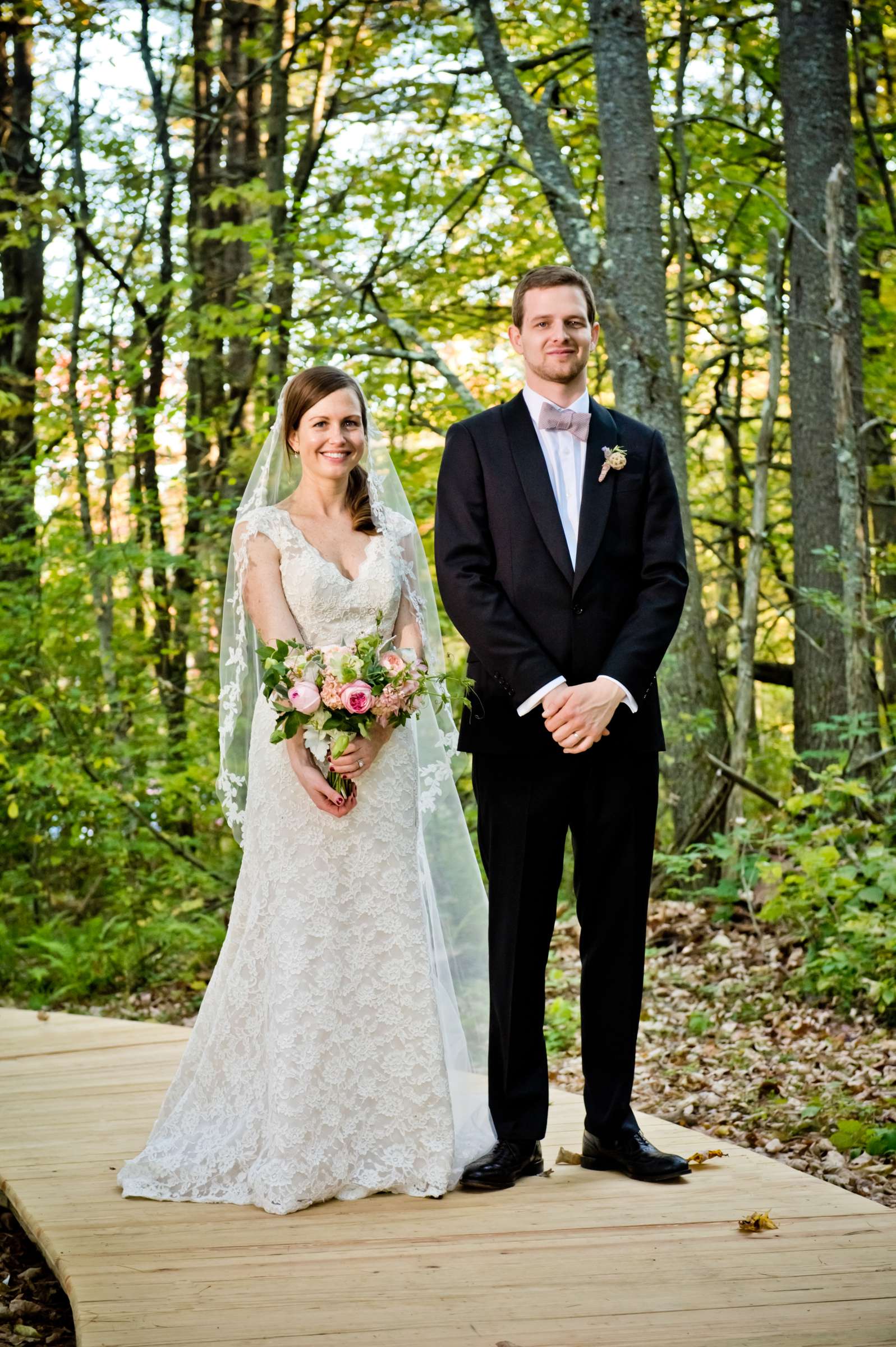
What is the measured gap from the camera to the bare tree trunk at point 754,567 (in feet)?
22.3

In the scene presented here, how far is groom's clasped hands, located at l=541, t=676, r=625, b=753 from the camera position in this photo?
117 inches

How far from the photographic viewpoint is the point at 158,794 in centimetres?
759

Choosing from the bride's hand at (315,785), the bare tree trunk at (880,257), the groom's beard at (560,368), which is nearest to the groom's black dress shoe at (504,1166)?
the bride's hand at (315,785)

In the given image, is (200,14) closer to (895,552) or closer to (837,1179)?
(895,552)

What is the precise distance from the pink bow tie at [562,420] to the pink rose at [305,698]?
2.88 ft

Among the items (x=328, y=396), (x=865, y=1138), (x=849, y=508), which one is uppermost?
(x=328, y=396)

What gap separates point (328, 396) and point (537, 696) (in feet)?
3.41

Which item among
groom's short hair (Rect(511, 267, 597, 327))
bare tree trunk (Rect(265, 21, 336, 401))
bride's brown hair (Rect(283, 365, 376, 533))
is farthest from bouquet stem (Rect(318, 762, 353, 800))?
bare tree trunk (Rect(265, 21, 336, 401))

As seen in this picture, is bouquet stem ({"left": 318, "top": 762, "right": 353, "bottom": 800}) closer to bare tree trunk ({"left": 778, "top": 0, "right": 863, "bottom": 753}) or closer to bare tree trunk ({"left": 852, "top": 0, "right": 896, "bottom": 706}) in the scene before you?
bare tree trunk ({"left": 852, "top": 0, "right": 896, "bottom": 706})

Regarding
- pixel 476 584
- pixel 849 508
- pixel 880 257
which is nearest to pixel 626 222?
pixel 849 508

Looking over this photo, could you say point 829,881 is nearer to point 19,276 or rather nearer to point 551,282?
point 551,282

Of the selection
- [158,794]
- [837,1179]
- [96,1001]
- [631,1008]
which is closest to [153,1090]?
[631,1008]

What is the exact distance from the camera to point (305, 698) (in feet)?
10.4

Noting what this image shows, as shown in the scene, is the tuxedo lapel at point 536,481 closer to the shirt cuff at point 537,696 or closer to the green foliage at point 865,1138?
the shirt cuff at point 537,696
